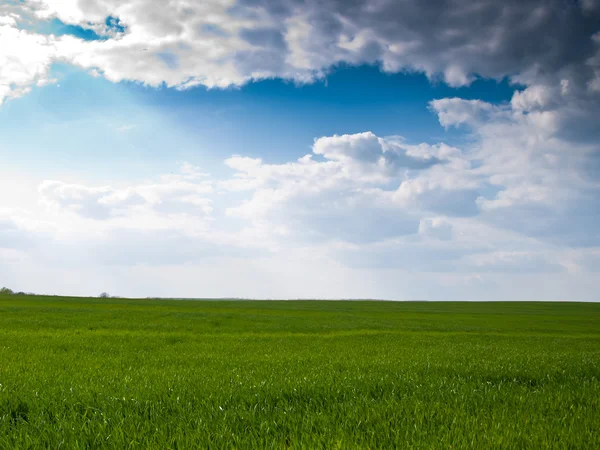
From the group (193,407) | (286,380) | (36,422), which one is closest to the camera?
(36,422)

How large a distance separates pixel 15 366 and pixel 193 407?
8519 mm

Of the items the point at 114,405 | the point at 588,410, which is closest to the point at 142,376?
the point at 114,405

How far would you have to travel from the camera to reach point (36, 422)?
246 inches

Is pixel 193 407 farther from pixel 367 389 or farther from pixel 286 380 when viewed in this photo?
pixel 367 389

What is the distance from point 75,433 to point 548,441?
599 cm

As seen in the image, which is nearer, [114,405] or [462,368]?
[114,405]

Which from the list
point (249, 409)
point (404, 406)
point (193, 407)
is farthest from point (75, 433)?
point (404, 406)

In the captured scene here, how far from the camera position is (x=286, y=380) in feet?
29.4

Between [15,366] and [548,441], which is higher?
[548,441]

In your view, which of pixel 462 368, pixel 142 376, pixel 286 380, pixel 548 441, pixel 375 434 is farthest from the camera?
pixel 462 368

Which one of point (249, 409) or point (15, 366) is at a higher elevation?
point (249, 409)

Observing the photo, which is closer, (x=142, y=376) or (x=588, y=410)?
(x=588, y=410)

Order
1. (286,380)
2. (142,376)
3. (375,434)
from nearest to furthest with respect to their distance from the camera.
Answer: (375,434)
(286,380)
(142,376)

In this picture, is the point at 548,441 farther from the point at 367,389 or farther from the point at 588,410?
the point at 367,389
